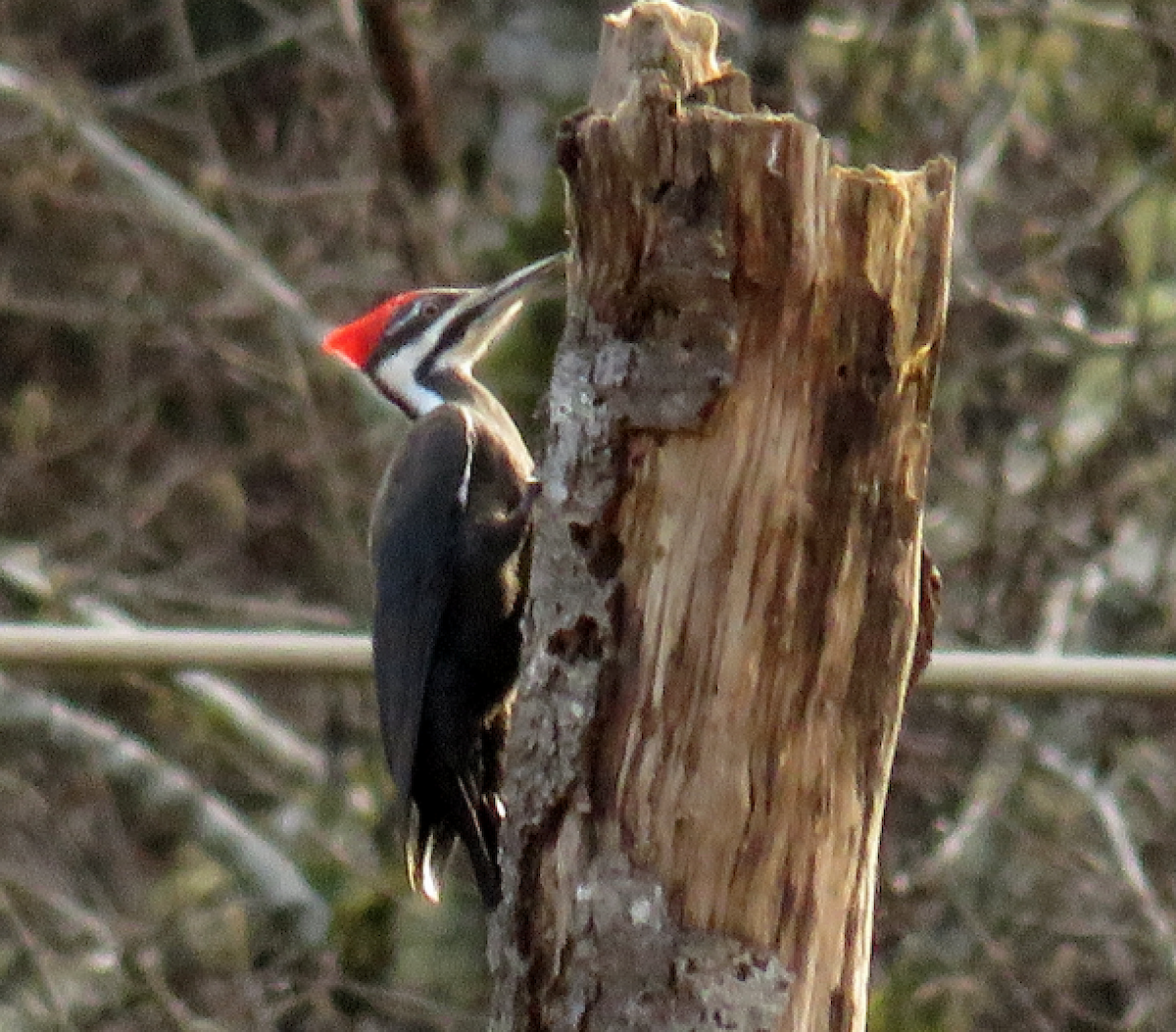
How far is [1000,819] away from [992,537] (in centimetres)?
71

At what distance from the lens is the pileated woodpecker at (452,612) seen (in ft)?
10.9

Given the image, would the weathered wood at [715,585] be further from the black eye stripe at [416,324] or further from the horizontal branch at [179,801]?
the horizontal branch at [179,801]

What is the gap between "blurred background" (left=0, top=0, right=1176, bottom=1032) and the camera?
525 centimetres

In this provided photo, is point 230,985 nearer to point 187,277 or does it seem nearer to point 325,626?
point 325,626

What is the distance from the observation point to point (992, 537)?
17.9 feet

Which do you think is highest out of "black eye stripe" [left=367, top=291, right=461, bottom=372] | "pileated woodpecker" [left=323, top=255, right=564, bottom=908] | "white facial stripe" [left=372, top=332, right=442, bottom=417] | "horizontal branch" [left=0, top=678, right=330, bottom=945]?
"black eye stripe" [left=367, top=291, right=461, bottom=372]

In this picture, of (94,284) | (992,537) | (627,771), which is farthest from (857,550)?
(94,284)

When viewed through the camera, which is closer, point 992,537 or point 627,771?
point 627,771

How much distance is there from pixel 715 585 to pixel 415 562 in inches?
52.5

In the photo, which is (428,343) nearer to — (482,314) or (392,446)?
(482,314)

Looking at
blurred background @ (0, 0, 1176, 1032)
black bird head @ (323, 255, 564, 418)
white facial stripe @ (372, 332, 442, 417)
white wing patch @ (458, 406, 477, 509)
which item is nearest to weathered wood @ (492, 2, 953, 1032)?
white wing patch @ (458, 406, 477, 509)

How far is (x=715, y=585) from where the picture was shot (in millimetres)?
2176

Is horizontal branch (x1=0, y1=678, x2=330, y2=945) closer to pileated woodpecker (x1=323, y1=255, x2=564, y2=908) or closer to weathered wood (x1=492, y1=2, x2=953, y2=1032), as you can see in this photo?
pileated woodpecker (x1=323, y1=255, x2=564, y2=908)

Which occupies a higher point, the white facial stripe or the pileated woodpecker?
the white facial stripe
